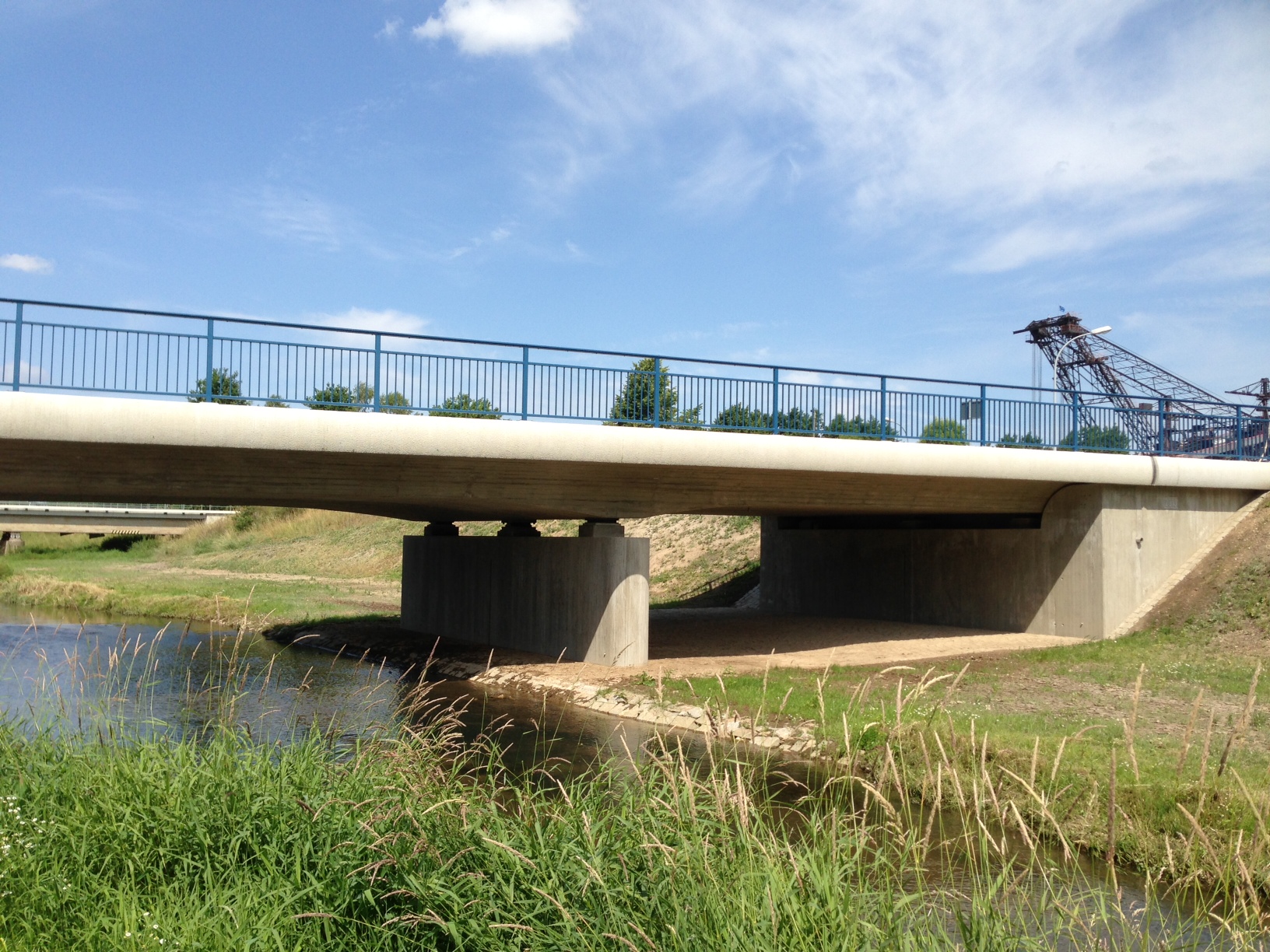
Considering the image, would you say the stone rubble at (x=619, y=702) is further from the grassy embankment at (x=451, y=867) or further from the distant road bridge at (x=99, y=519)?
the distant road bridge at (x=99, y=519)

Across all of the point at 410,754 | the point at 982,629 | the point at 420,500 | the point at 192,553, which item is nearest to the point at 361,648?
the point at 420,500

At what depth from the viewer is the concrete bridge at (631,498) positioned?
1485 centimetres

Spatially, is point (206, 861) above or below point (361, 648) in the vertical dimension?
above

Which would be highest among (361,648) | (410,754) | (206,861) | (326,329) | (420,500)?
(326,329)

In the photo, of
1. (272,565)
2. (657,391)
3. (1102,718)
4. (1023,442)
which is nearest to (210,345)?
(657,391)

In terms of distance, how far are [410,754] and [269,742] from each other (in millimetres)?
1126

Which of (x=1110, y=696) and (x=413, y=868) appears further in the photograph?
(x=1110, y=696)

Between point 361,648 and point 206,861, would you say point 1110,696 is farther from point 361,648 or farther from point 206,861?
point 361,648

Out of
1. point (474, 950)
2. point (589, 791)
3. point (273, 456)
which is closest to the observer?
point (474, 950)

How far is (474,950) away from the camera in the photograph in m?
4.78

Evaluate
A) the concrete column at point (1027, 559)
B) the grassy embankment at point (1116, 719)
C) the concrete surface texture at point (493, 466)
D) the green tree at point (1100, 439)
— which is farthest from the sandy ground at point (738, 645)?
the green tree at point (1100, 439)

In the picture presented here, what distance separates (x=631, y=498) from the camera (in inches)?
774

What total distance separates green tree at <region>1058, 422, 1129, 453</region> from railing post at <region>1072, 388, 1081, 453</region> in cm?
7

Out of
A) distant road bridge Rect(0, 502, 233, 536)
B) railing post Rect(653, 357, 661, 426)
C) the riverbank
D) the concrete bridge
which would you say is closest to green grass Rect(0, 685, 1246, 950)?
the riverbank
